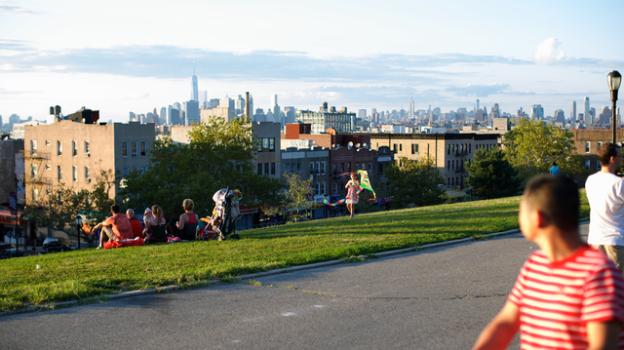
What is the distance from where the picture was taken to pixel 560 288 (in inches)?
165

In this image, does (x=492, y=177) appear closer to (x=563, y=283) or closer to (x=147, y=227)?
(x=147, y=227)

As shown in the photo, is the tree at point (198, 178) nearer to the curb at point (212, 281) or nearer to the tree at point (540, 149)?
the curb at point (212, 281)

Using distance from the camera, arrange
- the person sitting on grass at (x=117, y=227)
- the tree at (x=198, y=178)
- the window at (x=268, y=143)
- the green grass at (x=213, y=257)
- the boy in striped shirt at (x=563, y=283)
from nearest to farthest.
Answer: the boy in striped shirt at (x=563, y=283), the green grass at (x=213, y=257), the person sitting on grass at (x=117, y=227), the tree at (x=198, y=178), the window at (x=268, y=143)

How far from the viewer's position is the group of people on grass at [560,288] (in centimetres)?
402

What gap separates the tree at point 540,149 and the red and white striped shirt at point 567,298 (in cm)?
8786

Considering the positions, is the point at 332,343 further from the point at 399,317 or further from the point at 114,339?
the point at 114,339

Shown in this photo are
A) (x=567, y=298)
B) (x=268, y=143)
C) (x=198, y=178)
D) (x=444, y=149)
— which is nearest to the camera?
(x=567, y=298)

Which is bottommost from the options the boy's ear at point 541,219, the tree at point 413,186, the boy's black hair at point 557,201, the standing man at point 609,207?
the tree at point 413,186

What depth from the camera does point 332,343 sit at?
937cm

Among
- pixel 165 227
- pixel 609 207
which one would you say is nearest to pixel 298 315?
pixel 609 207

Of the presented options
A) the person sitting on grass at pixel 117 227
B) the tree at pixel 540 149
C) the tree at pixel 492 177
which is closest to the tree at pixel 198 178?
the tree at pixel 492 177

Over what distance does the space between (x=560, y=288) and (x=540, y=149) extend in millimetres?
93692

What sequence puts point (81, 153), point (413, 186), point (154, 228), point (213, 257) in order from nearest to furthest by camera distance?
1. point (213, 257)
2. point (154, 228)
3. point (413, 186)
4. point (81, 153)

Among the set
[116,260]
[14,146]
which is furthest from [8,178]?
[116,260]
